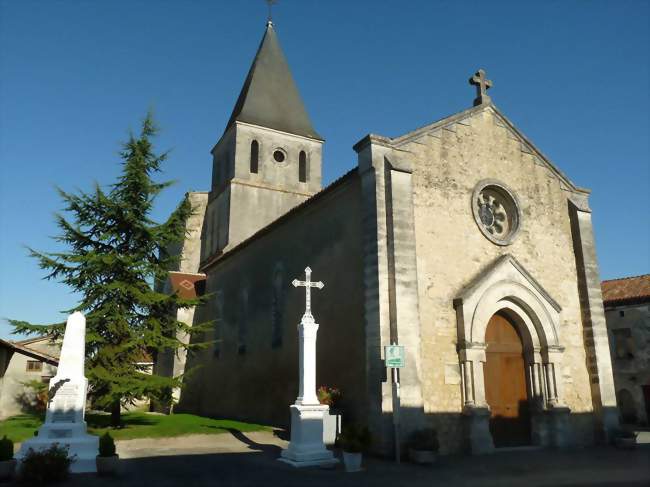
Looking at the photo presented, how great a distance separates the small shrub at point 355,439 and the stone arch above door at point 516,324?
11.1ft

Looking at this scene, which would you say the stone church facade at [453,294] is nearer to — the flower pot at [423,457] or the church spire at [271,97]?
the flower pot at [423,457]

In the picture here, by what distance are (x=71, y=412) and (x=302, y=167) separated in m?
21.4

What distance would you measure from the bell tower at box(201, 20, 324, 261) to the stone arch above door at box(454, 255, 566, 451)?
15.8 metres

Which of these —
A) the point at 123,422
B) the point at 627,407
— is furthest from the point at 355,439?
the point at 627,407

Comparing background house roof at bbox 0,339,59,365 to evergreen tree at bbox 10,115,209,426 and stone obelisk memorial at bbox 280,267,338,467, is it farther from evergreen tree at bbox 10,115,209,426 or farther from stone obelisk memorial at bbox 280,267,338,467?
stone obelisk memorial at bbox 280,267,338,467

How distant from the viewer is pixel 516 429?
1329cm

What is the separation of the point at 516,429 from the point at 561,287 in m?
4.43

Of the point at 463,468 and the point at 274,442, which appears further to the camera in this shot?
the point at 274,442

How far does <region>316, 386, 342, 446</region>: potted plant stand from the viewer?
12.1 meters

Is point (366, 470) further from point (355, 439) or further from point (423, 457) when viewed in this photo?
point (423, 457)

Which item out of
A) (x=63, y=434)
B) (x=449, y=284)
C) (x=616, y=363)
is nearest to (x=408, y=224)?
(x=449, y=284)

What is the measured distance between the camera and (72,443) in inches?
374

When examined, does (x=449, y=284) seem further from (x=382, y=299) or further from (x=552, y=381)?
(x=552, y=381)

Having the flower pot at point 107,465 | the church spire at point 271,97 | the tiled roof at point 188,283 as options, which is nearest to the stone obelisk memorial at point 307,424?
the flower pot at point 107,465
